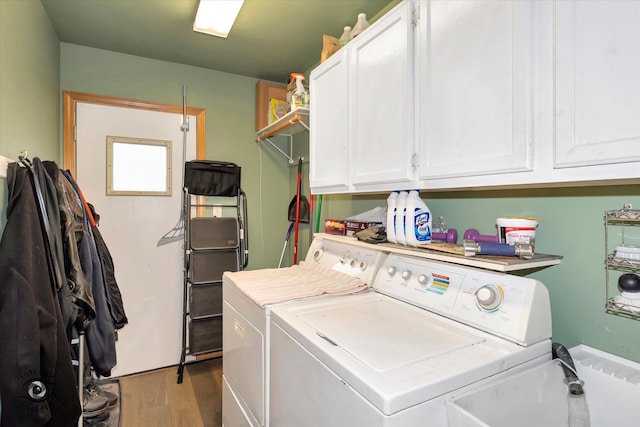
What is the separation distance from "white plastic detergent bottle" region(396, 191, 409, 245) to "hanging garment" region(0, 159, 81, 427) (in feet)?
4.28

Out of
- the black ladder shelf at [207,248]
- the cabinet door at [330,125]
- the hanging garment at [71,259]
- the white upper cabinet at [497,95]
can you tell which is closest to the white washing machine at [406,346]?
the white upper cabinet at [497,95]

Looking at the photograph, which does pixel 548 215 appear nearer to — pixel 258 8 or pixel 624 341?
pixel 624 341

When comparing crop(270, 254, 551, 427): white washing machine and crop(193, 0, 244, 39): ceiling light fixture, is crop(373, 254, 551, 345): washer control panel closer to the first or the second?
crop(270, 254, 551, 427): white washing machine

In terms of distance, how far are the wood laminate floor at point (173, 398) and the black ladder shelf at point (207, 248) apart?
13 cm

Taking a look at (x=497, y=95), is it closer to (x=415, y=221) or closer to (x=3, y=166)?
(x=415, y=221)

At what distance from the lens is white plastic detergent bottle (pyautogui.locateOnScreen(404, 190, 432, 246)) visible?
1.35 meters

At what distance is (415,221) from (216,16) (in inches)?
65.5

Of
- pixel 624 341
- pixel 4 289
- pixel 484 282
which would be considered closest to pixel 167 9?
pixel 4 289

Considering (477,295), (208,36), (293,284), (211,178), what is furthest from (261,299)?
(208,36)

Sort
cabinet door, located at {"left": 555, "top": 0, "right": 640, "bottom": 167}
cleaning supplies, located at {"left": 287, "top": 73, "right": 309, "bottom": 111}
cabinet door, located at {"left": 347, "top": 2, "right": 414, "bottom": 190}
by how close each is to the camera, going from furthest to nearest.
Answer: cleaning supplies, located at {"left": 287, "top": 73, "right": 309, "bottom": 111}, cabinet door, located at {"left": 347, "top": 2, "right": 414, "bottom": 190}, cabinet door, located at {"left": 555, "top": 0, "right": 640, "bottom": 167}

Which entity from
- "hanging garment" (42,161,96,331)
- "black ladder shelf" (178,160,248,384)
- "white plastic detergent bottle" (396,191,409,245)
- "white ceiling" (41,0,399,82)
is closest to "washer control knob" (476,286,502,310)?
"white plastic detergent bottle" (396,191,409,245)

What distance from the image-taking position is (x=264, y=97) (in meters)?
2.96

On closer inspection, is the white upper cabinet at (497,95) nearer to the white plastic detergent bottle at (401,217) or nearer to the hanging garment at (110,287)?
the white plastic detergent bottle at (401,217)

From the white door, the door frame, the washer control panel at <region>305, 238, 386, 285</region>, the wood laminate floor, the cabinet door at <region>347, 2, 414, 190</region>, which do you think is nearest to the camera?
the cabinet door at <region>347, 2, 414, 190</region>
